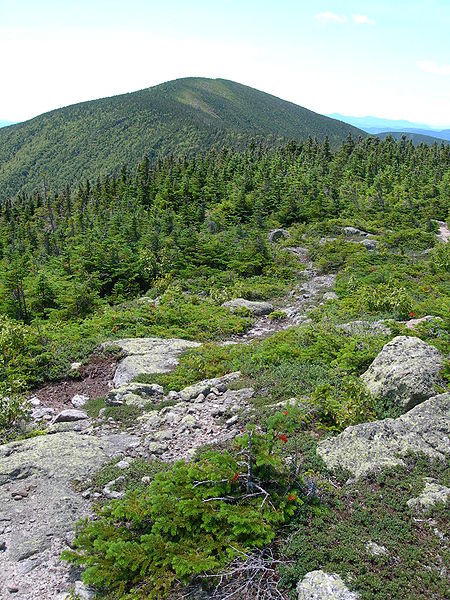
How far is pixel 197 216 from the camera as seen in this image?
3247 centimetres

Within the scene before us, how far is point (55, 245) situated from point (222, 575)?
36.1 m

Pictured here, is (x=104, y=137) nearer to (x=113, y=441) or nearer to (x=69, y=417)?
(x=69, y=417)

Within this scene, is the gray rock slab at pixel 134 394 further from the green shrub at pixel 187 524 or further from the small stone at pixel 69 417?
the green shrub at pixel 187 524

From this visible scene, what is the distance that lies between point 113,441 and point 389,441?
5.14 m

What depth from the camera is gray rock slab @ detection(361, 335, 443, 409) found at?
8094 millimetres

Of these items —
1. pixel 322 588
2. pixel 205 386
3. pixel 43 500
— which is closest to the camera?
pixel 322 588

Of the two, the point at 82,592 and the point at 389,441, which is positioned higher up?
the point at 389,441

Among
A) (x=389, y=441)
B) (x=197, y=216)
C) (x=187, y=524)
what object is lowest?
(x=389, y=441)

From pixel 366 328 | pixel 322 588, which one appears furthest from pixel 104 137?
pixel 322 588

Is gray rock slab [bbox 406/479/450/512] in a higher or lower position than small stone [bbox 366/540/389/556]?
higher

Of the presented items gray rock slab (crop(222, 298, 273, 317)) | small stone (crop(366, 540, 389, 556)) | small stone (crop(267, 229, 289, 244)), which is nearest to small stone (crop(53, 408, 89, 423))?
small stone (crop(366, 540, 389, 556))

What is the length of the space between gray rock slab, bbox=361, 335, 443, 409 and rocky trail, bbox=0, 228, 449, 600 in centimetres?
2

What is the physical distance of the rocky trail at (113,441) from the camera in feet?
19.1

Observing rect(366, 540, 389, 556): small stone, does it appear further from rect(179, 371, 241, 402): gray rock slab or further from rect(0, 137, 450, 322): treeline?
rect(0, 137, 450, 322): treeline
